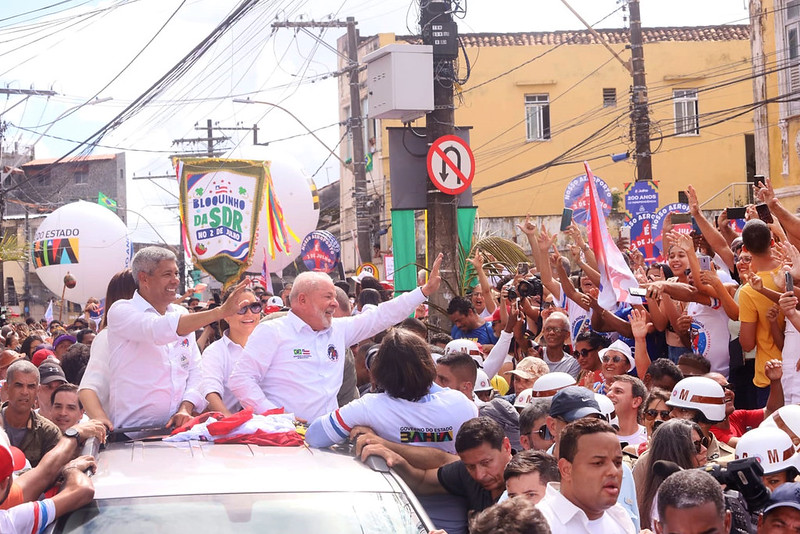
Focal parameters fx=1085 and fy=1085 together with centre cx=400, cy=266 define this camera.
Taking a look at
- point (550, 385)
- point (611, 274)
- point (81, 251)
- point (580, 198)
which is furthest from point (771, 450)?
point (81, 251)

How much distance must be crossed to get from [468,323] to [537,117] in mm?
27611

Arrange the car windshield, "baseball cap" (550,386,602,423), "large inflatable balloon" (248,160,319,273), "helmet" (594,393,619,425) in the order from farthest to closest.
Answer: "large inflatable balloon" (248,160,319,273) < "helmet" (594,393,619,425) < "baseball cap" (550,386,602,423) < the car windshield

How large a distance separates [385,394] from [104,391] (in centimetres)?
180

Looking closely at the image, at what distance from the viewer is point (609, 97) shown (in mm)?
37031

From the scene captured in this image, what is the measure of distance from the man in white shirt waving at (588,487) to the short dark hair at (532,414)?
1372 mm

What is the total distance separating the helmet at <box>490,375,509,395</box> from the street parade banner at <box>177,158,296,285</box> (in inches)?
446

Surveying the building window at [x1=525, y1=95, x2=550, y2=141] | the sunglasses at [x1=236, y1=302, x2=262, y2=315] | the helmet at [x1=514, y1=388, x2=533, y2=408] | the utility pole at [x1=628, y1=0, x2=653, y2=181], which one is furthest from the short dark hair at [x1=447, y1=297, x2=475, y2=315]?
the building window at [x1=525, y1=95, x2=550, y2=141]

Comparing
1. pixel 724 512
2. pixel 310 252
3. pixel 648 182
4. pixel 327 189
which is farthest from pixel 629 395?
pixel 327 189

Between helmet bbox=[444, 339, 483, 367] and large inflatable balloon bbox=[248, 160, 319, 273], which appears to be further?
large inflatable balloon bbox=[248, 160, 319, 273]

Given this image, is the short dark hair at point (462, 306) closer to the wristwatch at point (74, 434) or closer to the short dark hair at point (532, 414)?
the short dark hair at point (532, 414)

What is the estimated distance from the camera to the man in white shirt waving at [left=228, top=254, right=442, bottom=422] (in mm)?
6379

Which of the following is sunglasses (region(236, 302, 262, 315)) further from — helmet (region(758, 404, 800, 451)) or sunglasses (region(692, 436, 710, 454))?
helmet (region(758, 404, 800, 451))

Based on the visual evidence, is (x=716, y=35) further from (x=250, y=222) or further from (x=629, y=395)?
(x=629, y=395)

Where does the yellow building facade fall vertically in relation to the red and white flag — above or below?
above
